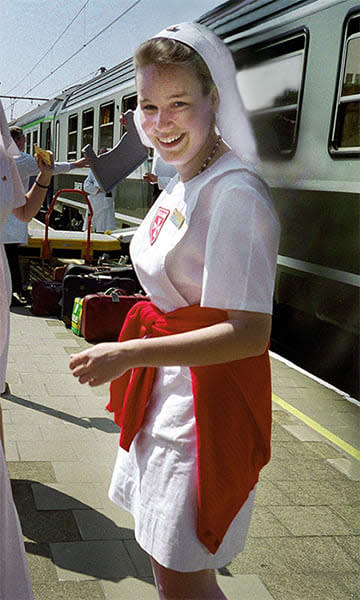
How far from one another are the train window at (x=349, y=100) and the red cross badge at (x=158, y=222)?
3329mm

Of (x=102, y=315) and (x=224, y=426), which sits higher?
(x=224, y=426)

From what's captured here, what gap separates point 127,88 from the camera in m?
9.91

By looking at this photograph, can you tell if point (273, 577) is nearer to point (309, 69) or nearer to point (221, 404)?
point (221, 404)

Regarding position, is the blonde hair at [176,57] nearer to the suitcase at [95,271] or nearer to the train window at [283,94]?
the train window at [283,94]

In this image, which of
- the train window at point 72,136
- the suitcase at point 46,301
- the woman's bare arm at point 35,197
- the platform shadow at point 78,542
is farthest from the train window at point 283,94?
the train window at point 72,136

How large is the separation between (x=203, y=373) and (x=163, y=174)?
5.00 metres

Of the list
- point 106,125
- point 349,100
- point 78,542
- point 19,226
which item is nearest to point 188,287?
point 78,542

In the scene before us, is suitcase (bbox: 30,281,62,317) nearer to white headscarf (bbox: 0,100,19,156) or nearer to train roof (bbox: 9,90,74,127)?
white headscarf (bbox: 0,100,19,156)

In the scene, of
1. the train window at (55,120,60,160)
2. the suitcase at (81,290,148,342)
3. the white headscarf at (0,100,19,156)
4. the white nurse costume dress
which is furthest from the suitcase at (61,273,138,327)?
the train window at (55,120,60,160)

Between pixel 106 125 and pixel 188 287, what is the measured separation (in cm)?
1033

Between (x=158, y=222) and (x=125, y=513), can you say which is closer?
(x=158, y=222)

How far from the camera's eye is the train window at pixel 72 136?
14.1 meters

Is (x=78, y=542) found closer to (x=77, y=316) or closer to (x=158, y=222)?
(x=158, y=222)

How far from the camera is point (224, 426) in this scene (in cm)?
144
